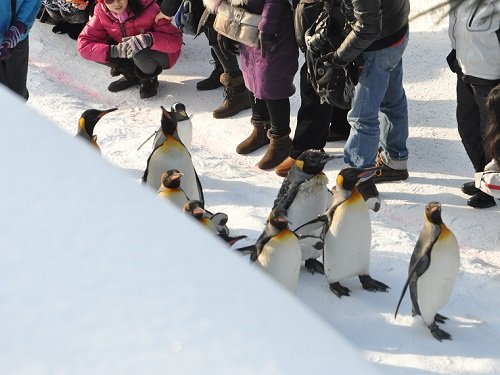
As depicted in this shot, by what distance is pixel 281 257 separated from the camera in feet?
9.55

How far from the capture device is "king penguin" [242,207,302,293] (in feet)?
9.54

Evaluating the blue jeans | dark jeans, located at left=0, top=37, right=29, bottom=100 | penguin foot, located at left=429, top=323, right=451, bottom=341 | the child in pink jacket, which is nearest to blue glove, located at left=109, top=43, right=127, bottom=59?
the child in pink jacket

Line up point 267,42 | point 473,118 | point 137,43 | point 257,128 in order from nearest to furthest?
point 473,118, point 267,42, point 257,128, point 137,43

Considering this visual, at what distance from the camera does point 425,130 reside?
4.59 m

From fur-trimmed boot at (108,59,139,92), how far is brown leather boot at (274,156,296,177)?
1466 millimetres

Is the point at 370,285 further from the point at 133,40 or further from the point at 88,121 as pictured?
the point at 133,40

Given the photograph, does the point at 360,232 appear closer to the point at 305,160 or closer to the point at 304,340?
the point at 305,160

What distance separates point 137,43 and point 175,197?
82.0 inches

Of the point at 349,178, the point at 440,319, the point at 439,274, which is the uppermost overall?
the point at 349,178

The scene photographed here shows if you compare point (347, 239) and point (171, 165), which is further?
point (171, 165)

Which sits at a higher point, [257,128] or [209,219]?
[209,219]

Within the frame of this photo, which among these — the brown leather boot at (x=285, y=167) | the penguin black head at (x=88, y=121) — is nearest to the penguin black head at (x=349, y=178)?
the brown leather boot at (x=285, y=167)

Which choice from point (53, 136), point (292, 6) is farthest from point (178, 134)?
→ point (53, 136)

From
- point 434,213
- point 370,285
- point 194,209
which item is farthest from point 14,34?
point 434,213
